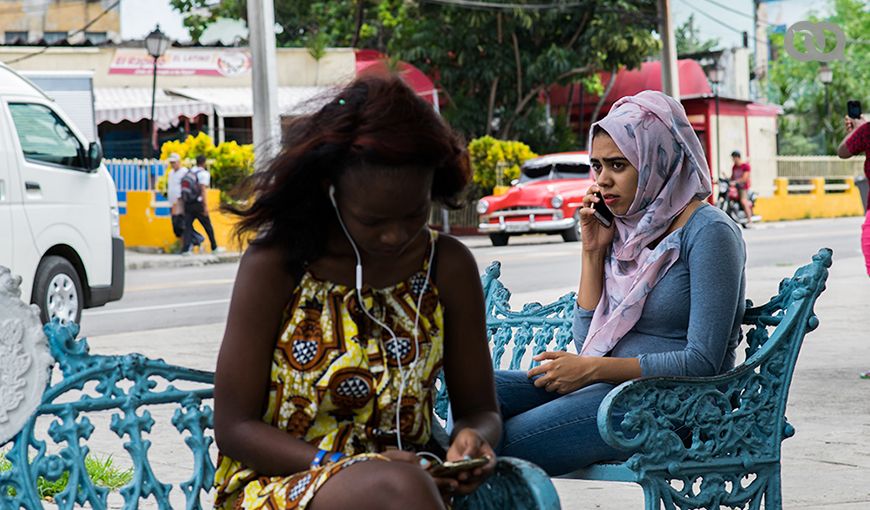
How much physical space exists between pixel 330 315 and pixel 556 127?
97.7 ft

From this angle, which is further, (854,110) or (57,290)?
(57,290)

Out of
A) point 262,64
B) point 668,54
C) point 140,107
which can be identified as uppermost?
point 668,54

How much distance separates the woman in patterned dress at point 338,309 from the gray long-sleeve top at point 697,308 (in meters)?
0.79

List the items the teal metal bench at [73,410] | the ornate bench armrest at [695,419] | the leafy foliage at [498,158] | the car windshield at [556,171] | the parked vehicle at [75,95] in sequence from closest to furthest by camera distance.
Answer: the teal metal bench at [73,410]
the ornate bench armrest at [695,419]
the parked vehicle at [75,95]
the car windshield at [556,171]
the leafy foliage at [498,158]

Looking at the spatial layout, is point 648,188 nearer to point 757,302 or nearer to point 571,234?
point 757,302

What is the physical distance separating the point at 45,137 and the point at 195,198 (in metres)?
9.86

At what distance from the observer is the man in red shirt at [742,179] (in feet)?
90.8

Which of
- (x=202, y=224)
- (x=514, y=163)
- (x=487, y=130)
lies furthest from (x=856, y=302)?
(x=487, y=130)

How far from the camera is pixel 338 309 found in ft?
8.32

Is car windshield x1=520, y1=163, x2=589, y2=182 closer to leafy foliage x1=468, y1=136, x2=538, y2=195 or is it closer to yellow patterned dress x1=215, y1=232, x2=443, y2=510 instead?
leafy foliage x1=468, y1=136, x2=538, y2=195

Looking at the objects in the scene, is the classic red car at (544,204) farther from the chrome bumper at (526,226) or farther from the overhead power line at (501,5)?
the overhead power line at (501,5)

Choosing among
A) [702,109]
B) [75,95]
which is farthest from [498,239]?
[702,109]

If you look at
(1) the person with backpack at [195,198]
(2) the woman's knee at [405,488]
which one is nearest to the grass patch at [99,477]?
(2) the woman's knee at [405,488]

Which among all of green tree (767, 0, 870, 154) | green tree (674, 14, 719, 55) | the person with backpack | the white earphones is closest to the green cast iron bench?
the white earphones
